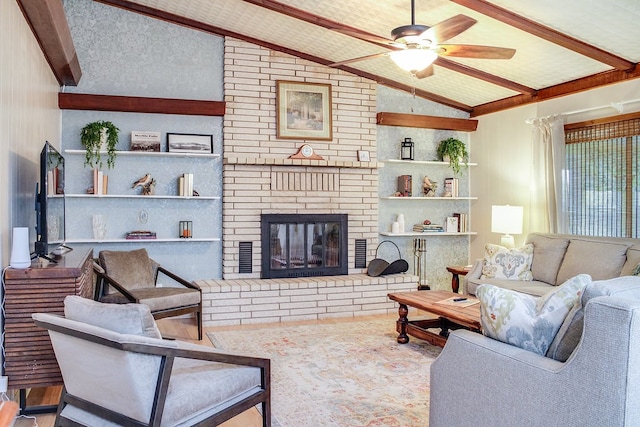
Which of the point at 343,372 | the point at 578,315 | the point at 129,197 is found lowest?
the point at 343,372

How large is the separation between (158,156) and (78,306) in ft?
12.2

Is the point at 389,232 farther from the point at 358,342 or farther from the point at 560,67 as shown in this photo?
the point at 560,67

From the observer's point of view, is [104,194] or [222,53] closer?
[104,194]

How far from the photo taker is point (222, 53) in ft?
19.3

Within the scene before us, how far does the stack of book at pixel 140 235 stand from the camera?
18.1 ft

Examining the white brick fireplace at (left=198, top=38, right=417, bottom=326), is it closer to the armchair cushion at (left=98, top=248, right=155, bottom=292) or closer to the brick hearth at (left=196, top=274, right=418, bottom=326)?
the brick hearth at (left=196, top=274, right=418, bottom=326)

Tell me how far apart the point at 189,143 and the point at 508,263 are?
354 cm

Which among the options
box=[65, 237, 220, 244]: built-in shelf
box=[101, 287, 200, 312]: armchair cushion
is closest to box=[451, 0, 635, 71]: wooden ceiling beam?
box=[101, 287, 200, 312]: armchair cushion

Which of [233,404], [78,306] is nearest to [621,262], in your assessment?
[233,404]

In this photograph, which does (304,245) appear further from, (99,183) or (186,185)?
(99,183)

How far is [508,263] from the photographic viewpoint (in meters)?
5.30

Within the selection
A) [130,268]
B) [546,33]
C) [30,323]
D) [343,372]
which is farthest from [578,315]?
[130,268]

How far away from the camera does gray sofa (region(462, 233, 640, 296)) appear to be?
4.46 meters

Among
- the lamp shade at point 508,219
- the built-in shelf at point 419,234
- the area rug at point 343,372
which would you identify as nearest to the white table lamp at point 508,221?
the lamp shade at point 508,219
